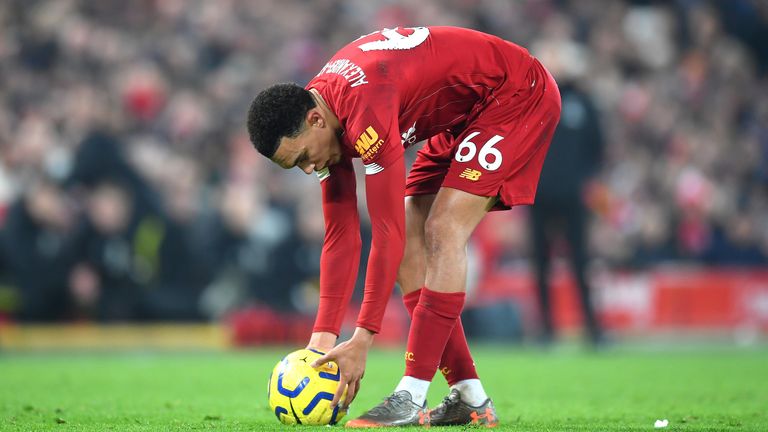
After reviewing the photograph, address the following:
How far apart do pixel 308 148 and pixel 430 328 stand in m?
0.95

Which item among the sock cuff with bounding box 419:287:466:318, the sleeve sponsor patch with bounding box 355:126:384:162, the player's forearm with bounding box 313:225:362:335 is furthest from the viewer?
the player's forearm with bounding box 313:225:362:335

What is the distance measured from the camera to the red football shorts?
4.89 metres

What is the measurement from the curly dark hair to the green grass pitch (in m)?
1.21

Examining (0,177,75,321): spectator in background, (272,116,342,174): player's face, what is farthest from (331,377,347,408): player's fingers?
(0,177,75,321): spectator in background

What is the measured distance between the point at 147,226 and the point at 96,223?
0.59 metres

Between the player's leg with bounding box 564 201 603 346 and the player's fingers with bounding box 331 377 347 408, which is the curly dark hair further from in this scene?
the player's leg with bounding box 564 201 603 346

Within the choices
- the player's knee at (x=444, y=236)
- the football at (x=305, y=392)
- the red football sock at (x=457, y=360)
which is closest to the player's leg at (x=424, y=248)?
the red football sock at (x=457, y=360)

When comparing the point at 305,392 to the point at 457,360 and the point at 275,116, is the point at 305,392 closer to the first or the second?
the point at 457,360

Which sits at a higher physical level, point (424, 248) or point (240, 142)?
point (424, 248)

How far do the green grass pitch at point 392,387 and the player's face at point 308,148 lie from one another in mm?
1116

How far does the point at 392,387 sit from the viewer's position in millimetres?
7441

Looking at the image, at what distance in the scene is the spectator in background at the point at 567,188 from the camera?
10.8m

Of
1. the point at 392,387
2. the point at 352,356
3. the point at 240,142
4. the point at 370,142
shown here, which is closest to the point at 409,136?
the point at 370,142

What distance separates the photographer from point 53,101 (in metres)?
14.2
